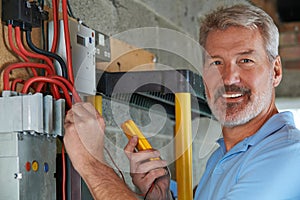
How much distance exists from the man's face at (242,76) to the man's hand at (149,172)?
0.71 feet

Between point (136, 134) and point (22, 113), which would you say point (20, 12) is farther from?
point (136, 134)

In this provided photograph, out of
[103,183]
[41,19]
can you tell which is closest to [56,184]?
[103,183]

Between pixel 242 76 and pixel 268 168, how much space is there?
1.08ft

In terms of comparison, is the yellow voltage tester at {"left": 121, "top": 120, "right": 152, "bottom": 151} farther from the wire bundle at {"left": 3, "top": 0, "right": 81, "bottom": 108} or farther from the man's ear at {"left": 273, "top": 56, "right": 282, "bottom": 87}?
the man's ear at {"left": 273, "top": 56, "right": 282, "bottom": 87}

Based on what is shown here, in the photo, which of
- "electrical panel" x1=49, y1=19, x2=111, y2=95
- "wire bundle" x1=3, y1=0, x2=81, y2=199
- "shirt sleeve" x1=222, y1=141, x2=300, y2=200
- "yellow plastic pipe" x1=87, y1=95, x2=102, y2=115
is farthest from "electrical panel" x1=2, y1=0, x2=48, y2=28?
"shirt sleeve" x1=222, y1=141, x2=300, y2=200

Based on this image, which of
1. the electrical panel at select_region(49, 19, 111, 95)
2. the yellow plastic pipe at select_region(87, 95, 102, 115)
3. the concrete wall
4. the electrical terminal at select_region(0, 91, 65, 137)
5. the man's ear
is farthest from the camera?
the concrete wall

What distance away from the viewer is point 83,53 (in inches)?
47.3

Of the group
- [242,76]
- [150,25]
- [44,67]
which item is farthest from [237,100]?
[150,25]

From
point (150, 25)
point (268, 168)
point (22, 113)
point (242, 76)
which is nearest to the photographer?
point (22, 113)

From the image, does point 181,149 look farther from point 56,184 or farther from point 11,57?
point 11,57

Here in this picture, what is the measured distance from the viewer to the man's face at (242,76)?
1.32 meters

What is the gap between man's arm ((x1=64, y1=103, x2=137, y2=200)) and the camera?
1.05 m

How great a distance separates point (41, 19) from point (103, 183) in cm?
36

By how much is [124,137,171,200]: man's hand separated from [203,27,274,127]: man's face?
Answer: 0.71ft
